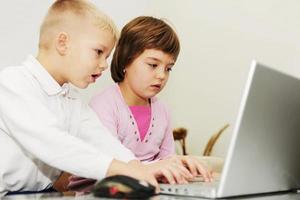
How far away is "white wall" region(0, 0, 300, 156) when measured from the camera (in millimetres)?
1812

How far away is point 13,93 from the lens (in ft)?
3.35

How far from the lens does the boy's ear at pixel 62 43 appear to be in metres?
1.20

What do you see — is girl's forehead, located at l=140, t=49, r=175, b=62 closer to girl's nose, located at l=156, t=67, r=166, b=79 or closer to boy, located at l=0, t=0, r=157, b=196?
girl's nose, located at l=156, t=67, r=166, b=79

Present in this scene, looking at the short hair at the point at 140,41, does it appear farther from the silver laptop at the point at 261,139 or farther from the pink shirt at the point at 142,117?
the silver laptop at the point at 261,139

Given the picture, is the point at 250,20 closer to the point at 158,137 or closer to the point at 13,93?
the point at 158,137

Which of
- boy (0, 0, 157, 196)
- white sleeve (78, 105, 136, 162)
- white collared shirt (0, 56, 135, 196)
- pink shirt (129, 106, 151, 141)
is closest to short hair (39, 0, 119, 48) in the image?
boy (0, 0, 157, 196)

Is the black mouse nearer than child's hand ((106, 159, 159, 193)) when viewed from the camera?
Yes

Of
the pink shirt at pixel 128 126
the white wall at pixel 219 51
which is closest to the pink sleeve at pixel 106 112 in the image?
the pink shirt at pixel 128 126

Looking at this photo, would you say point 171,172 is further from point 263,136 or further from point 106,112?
point 106,112

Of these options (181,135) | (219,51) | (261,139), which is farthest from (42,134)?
(219,51)

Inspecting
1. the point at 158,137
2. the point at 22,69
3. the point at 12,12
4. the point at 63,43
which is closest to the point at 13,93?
the point at 22,69

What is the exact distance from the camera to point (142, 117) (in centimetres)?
154

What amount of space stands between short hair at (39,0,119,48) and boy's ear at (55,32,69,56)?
0.10ft

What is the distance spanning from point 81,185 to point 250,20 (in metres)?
1.15
